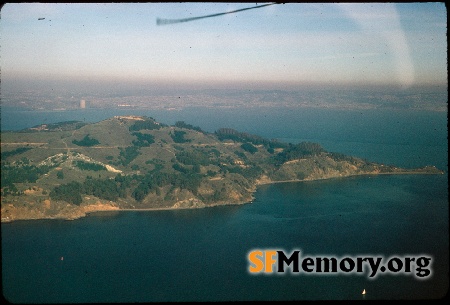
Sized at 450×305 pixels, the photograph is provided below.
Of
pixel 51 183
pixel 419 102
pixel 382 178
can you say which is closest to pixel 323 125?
pixel 382 178

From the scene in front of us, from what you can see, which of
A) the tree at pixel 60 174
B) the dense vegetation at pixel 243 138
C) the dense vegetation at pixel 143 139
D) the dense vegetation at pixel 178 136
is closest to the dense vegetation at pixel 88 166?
the tree at pixel 60 174

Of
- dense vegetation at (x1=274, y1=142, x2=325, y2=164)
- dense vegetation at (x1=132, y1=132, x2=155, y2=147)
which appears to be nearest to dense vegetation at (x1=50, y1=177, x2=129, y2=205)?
dense vegetation at (x1=132, y1=132, x2=155, y2=147)

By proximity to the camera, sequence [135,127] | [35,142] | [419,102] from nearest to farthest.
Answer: [419,102], [35,142], [135,127]

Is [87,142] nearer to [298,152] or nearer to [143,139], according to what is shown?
[143,139]

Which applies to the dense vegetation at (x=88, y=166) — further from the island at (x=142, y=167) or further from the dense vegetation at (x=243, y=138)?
the dense vegetation at (x=243, y=138)

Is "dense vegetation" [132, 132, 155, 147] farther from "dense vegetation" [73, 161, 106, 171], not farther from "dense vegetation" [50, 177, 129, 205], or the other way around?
"dense vegetation" [50, 177, 129, 205]

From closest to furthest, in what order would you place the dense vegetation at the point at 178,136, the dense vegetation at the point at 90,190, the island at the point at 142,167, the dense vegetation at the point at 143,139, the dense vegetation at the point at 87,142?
the island at the point at 142,167 → the dense vegetation at the point at 90,190 → the dense vegetation at the point at 87,142 → the dense vegetation at the point at 143,139 → the dense vegetation at the point at 178,136

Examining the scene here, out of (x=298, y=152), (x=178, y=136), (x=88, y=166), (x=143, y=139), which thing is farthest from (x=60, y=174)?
(x=298, y=152)

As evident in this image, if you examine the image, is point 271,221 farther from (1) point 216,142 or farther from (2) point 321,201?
(1) point 216,142
